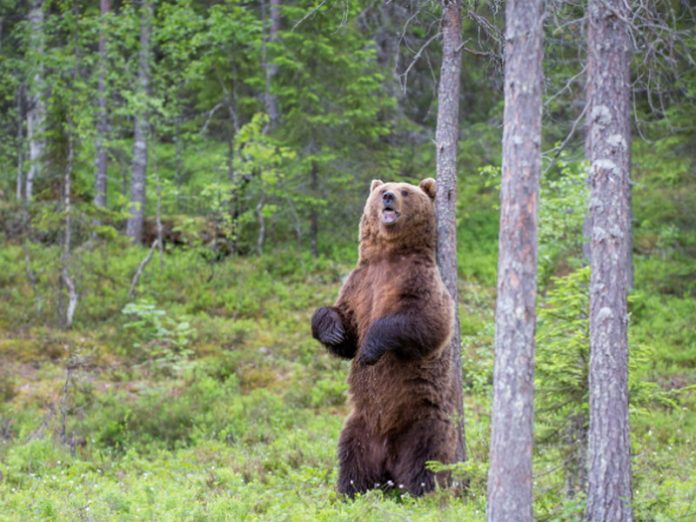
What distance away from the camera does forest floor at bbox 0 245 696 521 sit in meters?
7.67

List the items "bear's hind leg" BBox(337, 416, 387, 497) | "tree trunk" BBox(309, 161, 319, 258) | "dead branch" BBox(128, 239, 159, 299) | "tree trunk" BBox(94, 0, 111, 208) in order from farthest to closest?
1. "tree trunk" BBox(94, 0, 111, 208)
2. "tree trunk" BBox(309, 161, 319, 258)
3. "dead branch" BBox(128, 239, 159, 299)
4. "bear's hind leg" BBox(337, 416, 387, 497)

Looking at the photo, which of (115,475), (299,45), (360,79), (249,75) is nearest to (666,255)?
(360,79)

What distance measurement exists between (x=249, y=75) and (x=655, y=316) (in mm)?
12419

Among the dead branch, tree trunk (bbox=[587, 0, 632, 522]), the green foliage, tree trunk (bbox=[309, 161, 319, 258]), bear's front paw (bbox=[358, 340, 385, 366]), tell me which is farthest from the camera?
tree trunk (bbox=[309, 161, 319, 258])

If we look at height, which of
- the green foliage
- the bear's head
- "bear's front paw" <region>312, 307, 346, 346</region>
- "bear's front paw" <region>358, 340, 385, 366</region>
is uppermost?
the bear's head

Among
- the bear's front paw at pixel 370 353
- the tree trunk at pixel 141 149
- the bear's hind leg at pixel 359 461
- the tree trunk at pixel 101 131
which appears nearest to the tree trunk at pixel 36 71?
the tree trunk at pixel 101 131

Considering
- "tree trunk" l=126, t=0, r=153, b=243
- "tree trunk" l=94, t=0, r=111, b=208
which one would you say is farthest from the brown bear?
"tree trunk" l=94, t=0, r=111, b=208

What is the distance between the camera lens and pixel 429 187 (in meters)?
9.29

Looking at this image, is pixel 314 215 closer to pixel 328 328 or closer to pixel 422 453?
pixel 328 328

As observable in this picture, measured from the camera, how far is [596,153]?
636 cm

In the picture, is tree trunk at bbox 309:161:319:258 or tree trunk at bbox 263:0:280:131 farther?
tree trunk at bbox 263:0:280:131

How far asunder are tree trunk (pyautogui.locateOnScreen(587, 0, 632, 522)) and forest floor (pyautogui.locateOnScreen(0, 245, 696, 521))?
1.48 ft

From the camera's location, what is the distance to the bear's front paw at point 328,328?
9.12 m

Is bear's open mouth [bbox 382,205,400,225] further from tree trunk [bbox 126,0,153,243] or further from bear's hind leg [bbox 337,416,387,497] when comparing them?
tree trunk [bbox 126,0,153,243]
